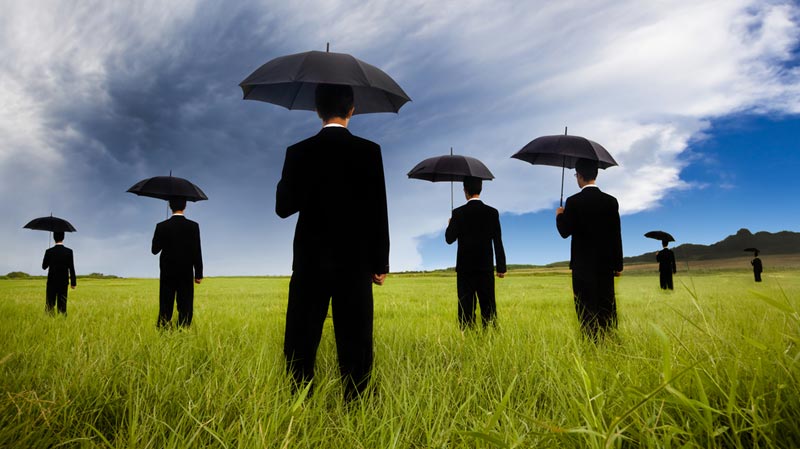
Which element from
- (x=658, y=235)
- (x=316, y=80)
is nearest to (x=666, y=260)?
(x=658, y=235)

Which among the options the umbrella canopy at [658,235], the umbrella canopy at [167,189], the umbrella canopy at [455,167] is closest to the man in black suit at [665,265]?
the umbrella canopy at [658,235]

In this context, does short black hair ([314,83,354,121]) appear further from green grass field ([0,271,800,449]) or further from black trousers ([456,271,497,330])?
black trousers ([456,271,497,330])

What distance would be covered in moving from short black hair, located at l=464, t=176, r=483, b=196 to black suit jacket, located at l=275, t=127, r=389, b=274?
3.55 meters

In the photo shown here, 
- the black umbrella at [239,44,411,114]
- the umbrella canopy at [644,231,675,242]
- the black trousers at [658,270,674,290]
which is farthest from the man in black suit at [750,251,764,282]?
the black umbrella at [239,44,411,114]

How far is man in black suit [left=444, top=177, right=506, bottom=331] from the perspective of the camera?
6.67m

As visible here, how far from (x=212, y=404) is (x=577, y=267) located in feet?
15.2

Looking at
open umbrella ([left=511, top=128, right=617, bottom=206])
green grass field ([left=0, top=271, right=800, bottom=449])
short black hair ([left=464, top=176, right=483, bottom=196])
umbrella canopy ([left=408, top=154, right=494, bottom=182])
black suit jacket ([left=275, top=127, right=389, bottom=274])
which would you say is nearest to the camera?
green grass field ([left=0, top=271, right=800, bottom=449])

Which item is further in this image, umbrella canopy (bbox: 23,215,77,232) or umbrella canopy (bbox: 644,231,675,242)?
umbrella canopy (bbox: 644,231,675,242)

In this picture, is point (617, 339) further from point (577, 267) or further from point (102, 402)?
point (102, 402)

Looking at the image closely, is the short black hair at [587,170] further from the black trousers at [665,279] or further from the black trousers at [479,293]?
the black trousers at [665,279]

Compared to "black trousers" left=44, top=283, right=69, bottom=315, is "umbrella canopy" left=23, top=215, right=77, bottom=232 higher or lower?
higher

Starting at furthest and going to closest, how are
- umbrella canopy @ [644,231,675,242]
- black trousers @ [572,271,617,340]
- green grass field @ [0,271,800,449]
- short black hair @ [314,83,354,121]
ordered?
umbrella canopy @ [644,231,675,242], black trousers @ [572,271,617,340], short black hair @ [314,83,354,121], green grass field @ [0,271,800,449]

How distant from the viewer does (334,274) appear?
3.46 metres

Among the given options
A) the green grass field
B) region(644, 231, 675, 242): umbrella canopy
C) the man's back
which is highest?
region(644, 231, 675, 242): umbrella canopy
